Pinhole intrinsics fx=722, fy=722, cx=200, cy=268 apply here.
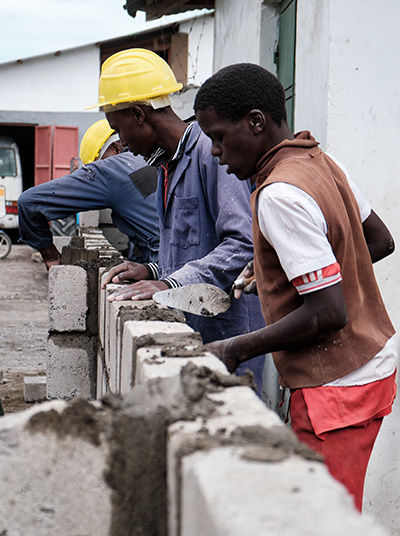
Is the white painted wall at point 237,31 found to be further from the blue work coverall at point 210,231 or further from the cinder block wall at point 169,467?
the cinder block wall at point 169,467

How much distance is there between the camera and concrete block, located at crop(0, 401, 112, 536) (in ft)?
4.88

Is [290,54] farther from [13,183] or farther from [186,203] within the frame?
[13,183]

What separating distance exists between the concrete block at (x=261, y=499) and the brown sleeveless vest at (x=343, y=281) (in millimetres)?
1017

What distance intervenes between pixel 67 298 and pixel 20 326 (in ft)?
18.9

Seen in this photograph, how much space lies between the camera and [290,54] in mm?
5113

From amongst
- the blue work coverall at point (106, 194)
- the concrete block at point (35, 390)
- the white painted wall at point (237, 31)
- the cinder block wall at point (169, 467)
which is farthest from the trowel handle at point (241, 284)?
the concrete block at point (35, 390)

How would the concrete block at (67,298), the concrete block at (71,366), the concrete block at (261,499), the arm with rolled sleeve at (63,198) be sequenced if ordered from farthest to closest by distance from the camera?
1. the concrete block at (71,366)
2. the concrete block at (67,298)
3. the arm with rolled sleeve at (63,198)
4. the concrete block at (261,499)

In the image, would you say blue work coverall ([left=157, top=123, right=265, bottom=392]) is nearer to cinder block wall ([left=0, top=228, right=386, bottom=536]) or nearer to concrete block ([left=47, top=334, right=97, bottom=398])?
cinder block wall ([left=0, top=228, right=386, bottom=536])

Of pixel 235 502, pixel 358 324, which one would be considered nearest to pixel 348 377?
pixel 358 324

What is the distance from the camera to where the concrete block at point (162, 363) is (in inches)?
68.9

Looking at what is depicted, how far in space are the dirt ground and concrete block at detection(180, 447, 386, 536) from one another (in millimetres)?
5075

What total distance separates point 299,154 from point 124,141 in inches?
59.1

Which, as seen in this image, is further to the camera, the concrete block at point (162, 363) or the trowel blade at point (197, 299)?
the trowel blade at point (197, 299)

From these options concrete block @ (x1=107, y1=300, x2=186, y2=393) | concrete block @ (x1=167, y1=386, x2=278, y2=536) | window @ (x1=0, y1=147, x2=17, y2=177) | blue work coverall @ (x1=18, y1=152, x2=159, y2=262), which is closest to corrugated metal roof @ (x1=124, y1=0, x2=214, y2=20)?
blue work coverall @ (x1=18, y1=152, x2=159, y2=262)
